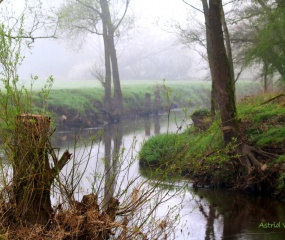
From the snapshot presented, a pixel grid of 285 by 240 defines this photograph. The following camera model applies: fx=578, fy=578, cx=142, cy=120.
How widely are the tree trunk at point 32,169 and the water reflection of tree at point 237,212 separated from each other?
369 cm

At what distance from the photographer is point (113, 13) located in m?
39.6

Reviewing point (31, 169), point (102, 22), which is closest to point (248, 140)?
point (31, 169)

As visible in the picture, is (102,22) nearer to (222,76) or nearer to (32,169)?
(222,76)

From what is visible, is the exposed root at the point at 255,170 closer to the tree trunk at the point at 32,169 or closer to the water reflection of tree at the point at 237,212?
the water reflection of tree at the point at 237,212

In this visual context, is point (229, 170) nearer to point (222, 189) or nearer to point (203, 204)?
point (222, 189)

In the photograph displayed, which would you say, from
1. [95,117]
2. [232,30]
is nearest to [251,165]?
[232,30]

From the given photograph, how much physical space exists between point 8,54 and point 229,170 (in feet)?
26.8

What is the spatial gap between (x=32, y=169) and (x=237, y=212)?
584cm

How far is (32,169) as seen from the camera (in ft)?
24.6

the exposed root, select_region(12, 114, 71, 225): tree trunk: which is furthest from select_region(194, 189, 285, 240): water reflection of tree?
select_region(12, 114, 71, 225): tree trunk

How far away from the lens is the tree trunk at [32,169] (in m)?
7.43

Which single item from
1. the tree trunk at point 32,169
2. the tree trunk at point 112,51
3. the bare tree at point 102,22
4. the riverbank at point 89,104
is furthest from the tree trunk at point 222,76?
the tree trunk at point 112,51

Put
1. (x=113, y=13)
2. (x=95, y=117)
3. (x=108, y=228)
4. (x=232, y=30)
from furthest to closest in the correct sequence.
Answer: (x=113, y=13) → (x=95, y=117) → (x=232, y=30) → (x=108, y=228)

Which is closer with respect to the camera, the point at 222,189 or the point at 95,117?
the point at 222,189
